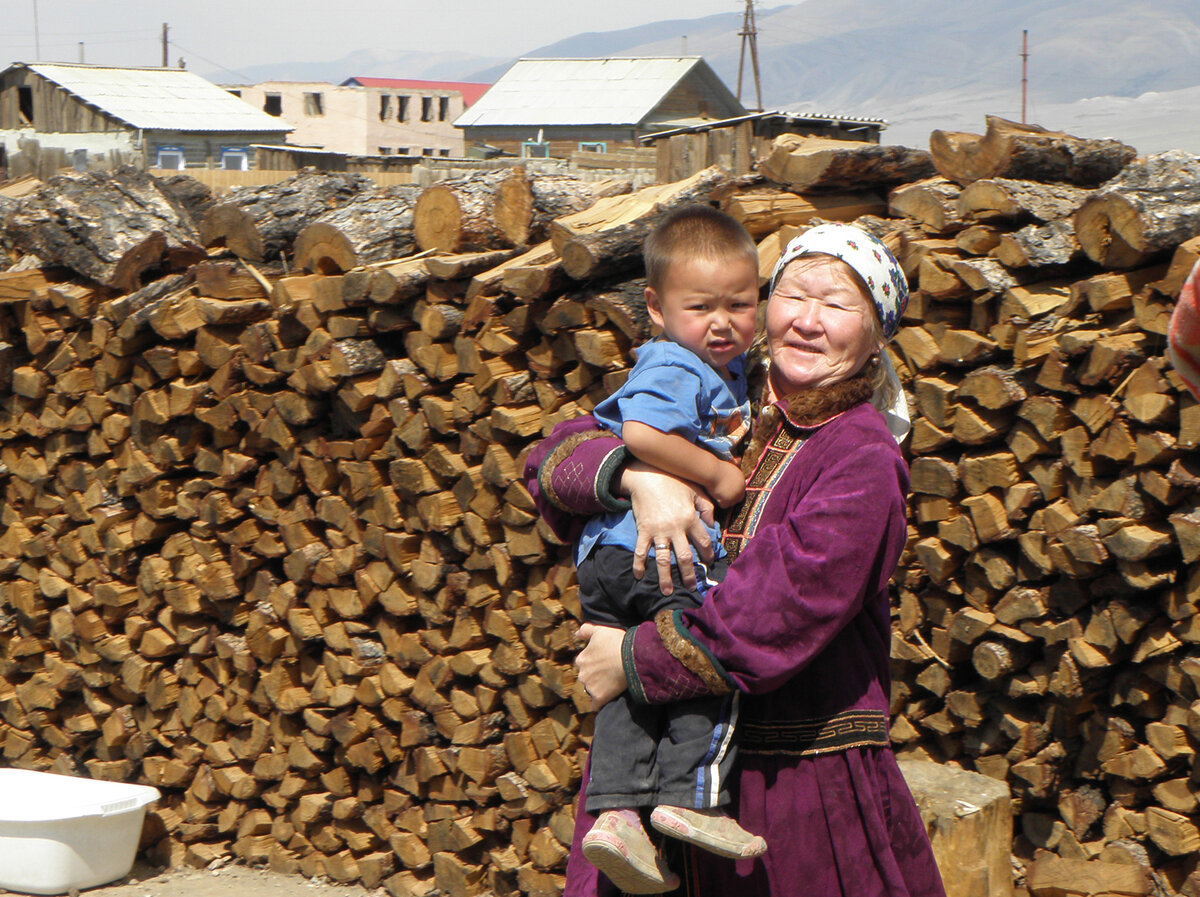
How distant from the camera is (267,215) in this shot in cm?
445

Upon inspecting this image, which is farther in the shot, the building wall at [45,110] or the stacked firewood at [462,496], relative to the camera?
the building wall at [45,110]

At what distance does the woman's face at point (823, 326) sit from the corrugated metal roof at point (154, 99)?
30.1 metres

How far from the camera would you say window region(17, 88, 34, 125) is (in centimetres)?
3022

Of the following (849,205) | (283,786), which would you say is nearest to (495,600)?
(283,786)

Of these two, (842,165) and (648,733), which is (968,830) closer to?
(648,733)

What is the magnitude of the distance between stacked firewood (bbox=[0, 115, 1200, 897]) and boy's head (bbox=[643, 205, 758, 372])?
1283 mm

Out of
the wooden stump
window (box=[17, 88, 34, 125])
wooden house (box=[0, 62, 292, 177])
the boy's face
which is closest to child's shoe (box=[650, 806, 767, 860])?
the boy's face

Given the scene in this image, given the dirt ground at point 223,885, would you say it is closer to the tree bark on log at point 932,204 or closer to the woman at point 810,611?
the woman at point 810,611

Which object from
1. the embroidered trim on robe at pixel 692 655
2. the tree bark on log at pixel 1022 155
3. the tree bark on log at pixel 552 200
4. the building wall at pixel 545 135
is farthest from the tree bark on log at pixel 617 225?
the building wall at pixel 545 135

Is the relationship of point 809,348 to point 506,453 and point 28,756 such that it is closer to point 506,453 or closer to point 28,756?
point 506,453

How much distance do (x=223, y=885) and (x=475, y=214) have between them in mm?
2951

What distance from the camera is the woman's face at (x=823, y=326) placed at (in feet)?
6.00

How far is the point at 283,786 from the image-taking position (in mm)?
4633

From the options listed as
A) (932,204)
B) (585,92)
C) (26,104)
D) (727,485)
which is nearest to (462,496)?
(932,204)
